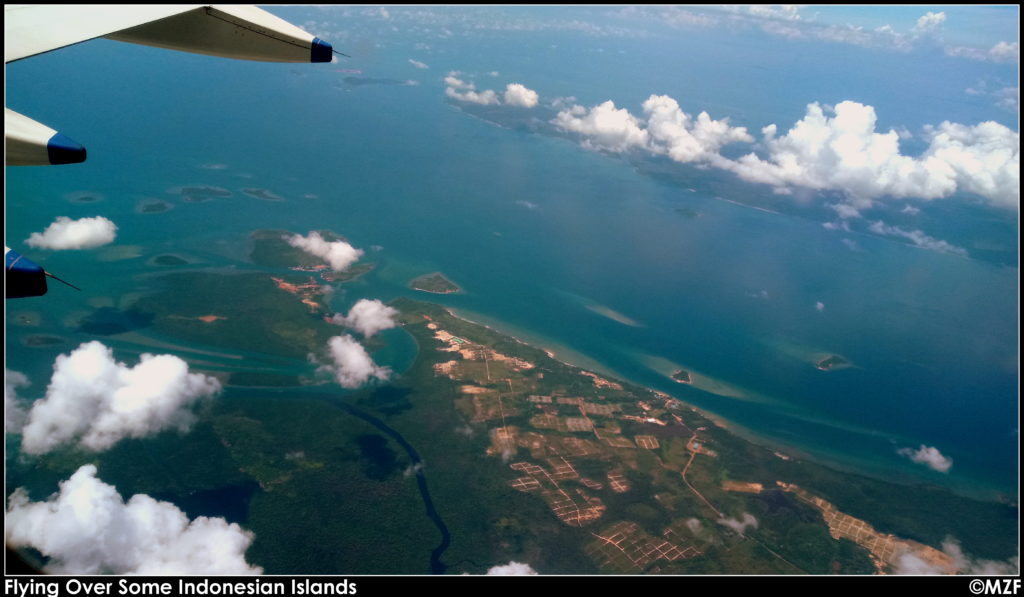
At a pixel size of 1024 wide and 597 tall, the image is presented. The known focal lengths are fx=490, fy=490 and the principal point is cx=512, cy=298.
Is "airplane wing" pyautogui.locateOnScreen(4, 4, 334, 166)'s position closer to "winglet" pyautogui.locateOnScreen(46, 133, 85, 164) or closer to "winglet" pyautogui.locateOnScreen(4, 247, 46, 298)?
"winglet" pyautogui.locateOnScreen(46, 133, 85, 164)

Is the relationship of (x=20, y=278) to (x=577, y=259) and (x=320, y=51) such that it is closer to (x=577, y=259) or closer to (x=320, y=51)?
(x=320, y=51)

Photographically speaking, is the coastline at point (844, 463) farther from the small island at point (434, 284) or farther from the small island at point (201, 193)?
the small island at point (201, 193)

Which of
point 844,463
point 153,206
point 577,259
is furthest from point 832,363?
point 153,206

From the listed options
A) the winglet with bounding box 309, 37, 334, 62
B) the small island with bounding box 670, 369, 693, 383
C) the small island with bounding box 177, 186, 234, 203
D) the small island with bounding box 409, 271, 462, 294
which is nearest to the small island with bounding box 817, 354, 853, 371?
the small island with bounding box 670, 369, 693, 383

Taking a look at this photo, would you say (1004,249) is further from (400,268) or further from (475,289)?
(400,268)

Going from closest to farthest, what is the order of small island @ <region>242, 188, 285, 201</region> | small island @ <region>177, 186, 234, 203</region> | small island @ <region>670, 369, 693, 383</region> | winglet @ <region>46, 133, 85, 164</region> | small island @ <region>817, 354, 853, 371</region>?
winglet @ <region>46, 133, 85, 164</region> < small island @ <region>670, 369, 693, 383</region> < small island @ <region>817, 354, 853, 371</region> < small island @ <region>177, 186, 234, 203</region> < small island @ <region>242, 188, 285, 201</region>

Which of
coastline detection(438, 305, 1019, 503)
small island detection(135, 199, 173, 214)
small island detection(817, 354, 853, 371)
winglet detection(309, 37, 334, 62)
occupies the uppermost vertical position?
winglet detection(309, 37, 334, 62)
